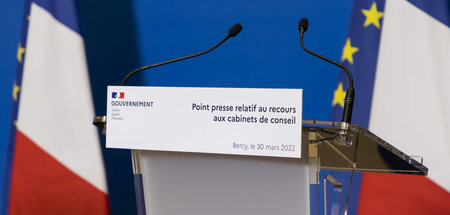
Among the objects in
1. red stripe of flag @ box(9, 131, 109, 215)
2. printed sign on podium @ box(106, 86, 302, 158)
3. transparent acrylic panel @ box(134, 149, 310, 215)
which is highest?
printed sign on podium @ box(106, 86, 302, 158)

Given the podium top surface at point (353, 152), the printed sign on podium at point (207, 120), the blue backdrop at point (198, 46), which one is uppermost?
the blue backdrop at point (198, 46)

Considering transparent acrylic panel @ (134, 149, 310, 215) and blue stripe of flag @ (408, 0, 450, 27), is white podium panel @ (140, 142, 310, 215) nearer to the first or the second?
transparent acrylic panel @ (134, 149, 310, 215)

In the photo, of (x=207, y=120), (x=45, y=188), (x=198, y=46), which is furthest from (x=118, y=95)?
(x=198, y=46)

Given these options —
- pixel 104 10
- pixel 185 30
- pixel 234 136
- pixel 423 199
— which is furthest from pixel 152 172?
pixel 104 10

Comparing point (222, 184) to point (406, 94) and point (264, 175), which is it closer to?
point (264, 175)

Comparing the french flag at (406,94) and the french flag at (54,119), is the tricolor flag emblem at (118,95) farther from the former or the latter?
the french flag at (406,94)

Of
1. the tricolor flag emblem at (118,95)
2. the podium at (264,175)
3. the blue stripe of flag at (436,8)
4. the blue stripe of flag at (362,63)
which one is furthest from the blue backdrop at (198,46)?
the tricolor flag emblem at (118,95)

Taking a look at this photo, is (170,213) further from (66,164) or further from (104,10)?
(104,10)

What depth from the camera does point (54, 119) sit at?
1.74 metres

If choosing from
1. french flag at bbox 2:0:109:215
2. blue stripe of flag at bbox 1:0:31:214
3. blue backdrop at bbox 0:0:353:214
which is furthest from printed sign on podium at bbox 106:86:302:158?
blue backdrop at bbox 0:0:353:214

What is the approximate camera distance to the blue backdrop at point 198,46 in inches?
81.9

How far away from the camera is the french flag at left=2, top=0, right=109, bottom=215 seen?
1717 millimetres

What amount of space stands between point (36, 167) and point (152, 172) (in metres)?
1.19

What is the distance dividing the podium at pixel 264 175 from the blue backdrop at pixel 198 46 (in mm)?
1312
